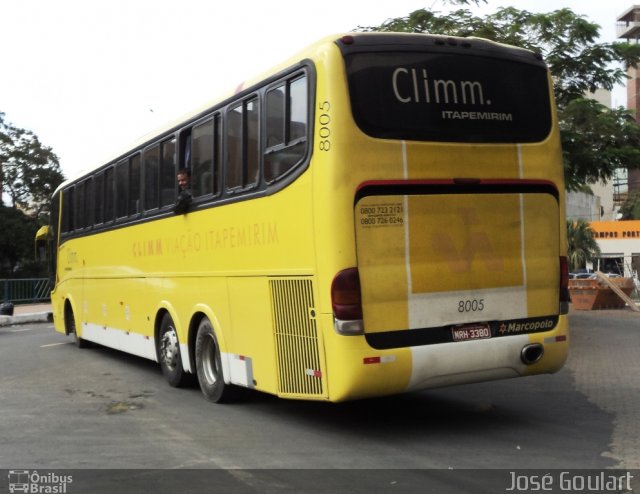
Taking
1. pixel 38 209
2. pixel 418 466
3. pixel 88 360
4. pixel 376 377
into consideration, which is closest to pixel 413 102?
pixel 376 377

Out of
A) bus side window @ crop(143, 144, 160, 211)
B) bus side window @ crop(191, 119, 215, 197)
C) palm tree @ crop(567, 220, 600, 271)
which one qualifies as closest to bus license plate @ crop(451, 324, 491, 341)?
bus side window @ crop(191, 119, 215, 197)

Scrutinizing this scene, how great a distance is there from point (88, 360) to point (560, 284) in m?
9.11

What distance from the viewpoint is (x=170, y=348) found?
35.1 feet

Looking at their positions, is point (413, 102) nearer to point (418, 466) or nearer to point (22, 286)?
point (418, 466)

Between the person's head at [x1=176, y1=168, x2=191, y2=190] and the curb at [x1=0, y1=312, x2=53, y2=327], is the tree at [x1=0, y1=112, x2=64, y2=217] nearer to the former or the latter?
the curb at [x1=0, y1=312, x2=53, y2=327]

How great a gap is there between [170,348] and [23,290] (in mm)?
27689

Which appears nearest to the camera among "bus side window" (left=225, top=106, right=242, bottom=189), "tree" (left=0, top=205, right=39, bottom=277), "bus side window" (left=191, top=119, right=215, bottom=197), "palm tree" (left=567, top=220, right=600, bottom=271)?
"bus side window" (left=225, top=106, right=242, bottom=189)

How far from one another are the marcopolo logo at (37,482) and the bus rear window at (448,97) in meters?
3.71

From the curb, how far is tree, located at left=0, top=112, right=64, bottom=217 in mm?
27778

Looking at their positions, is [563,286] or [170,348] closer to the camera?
[563,286]

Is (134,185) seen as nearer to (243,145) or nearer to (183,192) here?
(183,192)

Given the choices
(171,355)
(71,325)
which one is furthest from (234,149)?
(71,325)

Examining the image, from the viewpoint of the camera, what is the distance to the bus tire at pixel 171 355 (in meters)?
10.5

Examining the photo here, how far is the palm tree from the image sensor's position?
6881 cm
